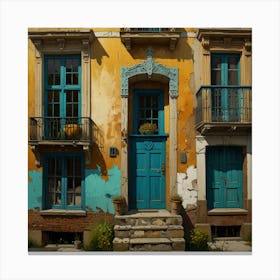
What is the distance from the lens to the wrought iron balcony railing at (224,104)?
5.12 meters

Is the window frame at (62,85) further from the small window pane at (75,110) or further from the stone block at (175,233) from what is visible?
the stone block at (175,233)

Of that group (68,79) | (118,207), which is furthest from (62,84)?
(118,207)

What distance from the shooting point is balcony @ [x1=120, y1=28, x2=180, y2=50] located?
514 centimetres

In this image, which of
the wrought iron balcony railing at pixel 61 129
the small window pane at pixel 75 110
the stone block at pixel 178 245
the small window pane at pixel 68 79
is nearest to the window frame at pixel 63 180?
the wrought iron balcony railing at pixel 61 129

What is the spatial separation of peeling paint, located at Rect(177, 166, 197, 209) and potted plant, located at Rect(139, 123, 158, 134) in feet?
3.34

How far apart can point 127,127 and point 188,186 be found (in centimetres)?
166

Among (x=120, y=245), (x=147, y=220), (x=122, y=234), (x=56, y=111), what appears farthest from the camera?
(x=56, y=111)

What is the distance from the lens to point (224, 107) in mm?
5184

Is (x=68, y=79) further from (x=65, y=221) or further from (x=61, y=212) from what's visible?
(x=65, y=221)

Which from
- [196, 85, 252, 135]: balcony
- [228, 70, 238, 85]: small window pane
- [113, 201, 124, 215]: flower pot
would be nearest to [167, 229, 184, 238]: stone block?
[113, 201, 124, 215]: flower pot

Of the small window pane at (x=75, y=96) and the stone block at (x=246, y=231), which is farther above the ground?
the small window pane at (x=75, y=96)

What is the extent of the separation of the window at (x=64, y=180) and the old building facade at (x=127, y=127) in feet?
0.06

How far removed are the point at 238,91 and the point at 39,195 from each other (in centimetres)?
430

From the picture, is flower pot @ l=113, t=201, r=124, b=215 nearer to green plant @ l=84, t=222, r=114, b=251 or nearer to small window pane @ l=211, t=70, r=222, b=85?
green plant @ l=84, t=222, r=114, b=251
